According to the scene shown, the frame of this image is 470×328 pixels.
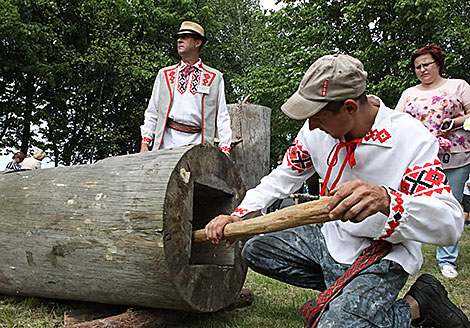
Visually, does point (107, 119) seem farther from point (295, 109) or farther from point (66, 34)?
point (295, 109)

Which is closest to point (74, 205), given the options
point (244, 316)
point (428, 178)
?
point (244, 316)

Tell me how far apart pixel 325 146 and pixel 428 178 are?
21.2 inches

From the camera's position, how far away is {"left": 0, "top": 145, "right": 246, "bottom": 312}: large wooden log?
2377mm

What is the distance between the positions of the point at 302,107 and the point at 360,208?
53cm

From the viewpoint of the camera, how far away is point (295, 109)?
2025 mm

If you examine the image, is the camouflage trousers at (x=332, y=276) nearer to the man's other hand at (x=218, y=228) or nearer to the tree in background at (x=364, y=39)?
the man's other hand at (x=218, y=228)

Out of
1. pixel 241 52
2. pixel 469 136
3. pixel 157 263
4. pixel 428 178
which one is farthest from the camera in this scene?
pixel 241 52

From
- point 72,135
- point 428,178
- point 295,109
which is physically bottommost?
point 72,135

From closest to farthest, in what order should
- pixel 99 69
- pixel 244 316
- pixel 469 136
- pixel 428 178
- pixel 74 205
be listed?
pixel 428 178 → pixel 74 205 → pixel 244 316 → pixel 469 136 → pixel 99 69

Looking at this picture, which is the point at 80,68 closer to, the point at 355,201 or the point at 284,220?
the point at 284,220

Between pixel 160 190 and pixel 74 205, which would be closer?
pixel 160 190

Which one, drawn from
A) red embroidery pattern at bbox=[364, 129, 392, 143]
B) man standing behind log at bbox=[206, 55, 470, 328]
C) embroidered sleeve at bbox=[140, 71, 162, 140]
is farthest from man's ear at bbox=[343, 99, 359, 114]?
embroidered sleeve at bbox=[140, 71, 162, 140]

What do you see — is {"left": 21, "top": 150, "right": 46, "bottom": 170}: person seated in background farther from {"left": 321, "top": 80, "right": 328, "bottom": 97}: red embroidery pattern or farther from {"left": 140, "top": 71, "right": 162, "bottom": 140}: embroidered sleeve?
{"left": 321, "top": 80, "right": 328, "bottom": 97}: red embroidery pattern

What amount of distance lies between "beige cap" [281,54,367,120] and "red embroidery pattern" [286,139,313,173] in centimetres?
46
